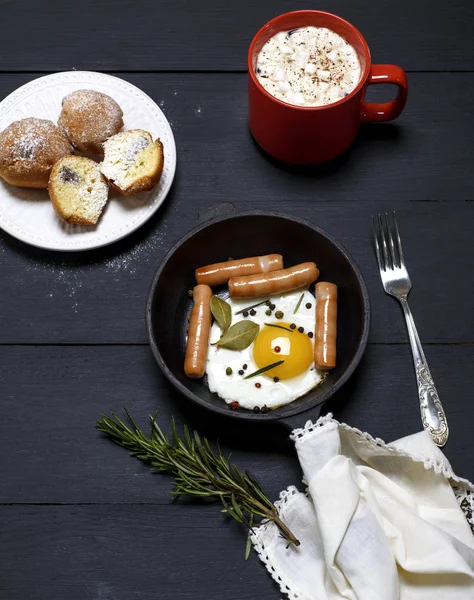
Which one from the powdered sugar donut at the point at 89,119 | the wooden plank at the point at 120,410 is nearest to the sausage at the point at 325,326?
the wooden plank at the point at 120,410

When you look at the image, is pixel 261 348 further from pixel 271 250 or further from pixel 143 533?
pixel 143 533

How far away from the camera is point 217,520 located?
1732 mm

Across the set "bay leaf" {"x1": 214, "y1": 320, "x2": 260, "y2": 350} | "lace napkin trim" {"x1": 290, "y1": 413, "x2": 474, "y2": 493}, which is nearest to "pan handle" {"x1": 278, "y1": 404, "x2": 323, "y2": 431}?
"lace napkin trim" {"x1": 290, "y1": 413, "x2": 474, "y2": 493}

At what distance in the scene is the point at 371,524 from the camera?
1.59 meters

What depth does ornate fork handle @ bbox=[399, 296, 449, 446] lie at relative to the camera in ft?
5.87

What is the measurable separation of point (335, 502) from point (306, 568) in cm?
20

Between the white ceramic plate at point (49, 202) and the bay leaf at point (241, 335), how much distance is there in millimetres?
367

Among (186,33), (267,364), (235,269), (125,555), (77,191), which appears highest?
(186,33)

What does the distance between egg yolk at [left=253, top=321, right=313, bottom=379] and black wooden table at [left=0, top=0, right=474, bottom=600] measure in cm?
14

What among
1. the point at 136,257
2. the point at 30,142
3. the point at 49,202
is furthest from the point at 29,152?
the point at 136,257

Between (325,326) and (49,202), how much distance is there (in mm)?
782

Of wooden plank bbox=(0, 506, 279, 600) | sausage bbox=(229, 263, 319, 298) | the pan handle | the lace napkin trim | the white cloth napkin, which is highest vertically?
sausage bbox=(229, 263, 319, 298)

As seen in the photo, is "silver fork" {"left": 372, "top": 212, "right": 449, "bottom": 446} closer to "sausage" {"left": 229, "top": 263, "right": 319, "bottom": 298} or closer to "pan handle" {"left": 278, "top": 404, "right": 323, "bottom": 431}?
"sausage" {"left": 229, "top": 263, "right": 319, "bottom": 298}

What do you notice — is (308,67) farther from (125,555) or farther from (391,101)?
(125,555)
